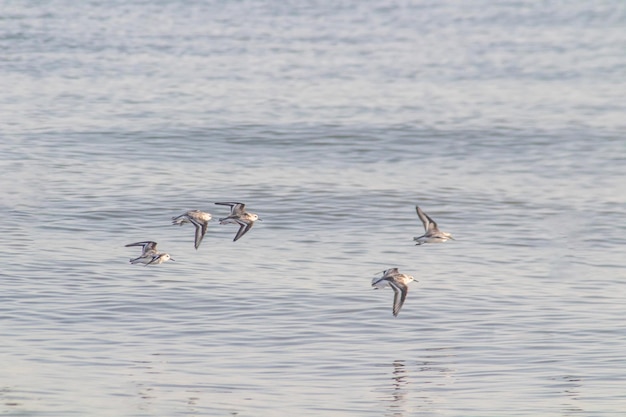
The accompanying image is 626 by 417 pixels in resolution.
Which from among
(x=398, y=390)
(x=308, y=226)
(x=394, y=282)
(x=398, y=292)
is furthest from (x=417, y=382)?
(x=308, y=226)

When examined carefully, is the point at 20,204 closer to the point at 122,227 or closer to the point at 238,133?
Result: the point at 122,227

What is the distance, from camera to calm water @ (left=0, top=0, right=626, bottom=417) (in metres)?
19.5

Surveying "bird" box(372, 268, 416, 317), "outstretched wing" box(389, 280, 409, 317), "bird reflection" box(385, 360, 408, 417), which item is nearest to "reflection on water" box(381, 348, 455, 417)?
"bird reflection" box(385, 360, 408, 417)

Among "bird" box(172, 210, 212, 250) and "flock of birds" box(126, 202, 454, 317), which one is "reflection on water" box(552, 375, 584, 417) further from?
"bird" box(172, 210, 212, 250)

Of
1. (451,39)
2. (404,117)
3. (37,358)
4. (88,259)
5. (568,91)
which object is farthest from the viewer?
(451,39)

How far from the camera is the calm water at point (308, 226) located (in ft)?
63.9

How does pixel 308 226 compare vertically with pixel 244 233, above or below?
above

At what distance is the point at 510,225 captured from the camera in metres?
31.6

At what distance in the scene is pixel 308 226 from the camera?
101ft

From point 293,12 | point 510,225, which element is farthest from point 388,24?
point 510,225

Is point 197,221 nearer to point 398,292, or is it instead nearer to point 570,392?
point 398,292

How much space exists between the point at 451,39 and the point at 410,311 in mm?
49893

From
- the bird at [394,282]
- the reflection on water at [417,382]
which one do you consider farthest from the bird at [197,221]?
the reflection on water at [417,382]

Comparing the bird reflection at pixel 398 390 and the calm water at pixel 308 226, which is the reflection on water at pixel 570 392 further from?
the bird reflection at pixel 398 390
